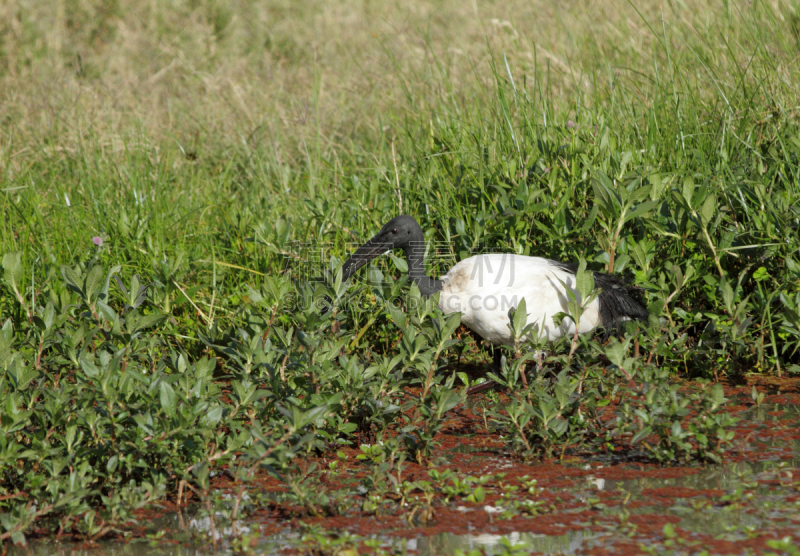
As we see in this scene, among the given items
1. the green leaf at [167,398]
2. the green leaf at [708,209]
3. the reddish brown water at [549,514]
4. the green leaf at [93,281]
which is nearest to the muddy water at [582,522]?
the reddish brown water at [549,514]

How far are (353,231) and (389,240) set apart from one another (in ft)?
1.32

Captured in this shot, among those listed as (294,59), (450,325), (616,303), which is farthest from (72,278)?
(294,59)

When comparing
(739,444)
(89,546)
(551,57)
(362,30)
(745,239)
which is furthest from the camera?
(362,30)

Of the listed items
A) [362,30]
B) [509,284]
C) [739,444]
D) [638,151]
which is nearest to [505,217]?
[509,284]

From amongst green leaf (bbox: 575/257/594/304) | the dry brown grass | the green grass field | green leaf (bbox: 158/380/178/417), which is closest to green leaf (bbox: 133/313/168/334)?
the green grass field

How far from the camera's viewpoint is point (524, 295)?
3.92m

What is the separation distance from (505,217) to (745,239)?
1.22 m

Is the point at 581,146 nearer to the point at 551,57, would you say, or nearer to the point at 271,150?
the point at 551,57

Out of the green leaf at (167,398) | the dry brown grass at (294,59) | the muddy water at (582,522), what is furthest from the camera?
the dry brown grass at (294,59)

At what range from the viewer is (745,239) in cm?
396

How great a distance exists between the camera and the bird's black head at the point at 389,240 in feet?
14.3

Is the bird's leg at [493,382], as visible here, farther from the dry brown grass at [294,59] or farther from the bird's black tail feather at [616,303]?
the dry brown grass at [294,59]

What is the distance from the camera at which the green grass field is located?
2.82 meters

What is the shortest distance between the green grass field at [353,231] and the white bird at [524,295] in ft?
0.60
